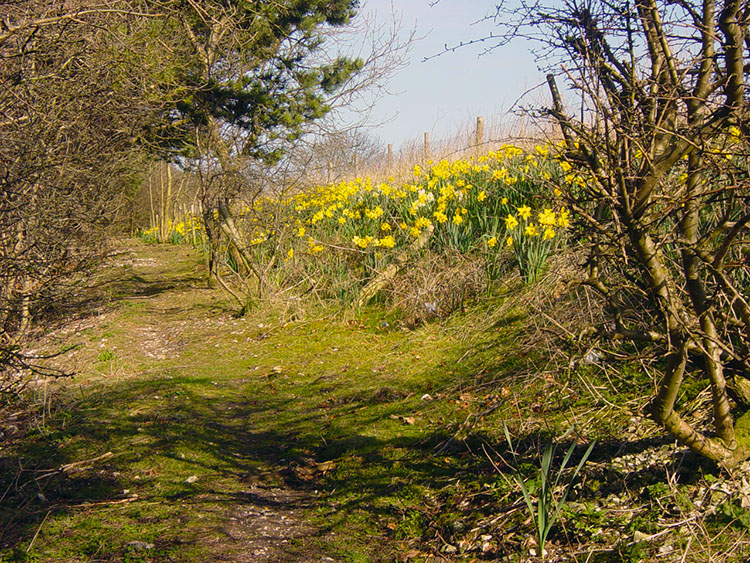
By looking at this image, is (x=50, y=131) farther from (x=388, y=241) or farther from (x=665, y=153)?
(x=665, y=153)

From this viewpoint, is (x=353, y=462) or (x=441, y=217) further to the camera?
(x=441, y=217)

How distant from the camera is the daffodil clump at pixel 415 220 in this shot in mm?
6648

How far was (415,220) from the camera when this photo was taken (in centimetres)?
805

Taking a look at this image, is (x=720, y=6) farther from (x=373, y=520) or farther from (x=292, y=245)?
(x=292, y=245)

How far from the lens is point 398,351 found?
248 inches

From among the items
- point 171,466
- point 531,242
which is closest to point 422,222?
point 531,242

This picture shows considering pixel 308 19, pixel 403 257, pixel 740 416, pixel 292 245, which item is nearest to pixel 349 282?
pixel 403 257

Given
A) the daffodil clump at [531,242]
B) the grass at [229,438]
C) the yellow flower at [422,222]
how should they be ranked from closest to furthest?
the grass at [229,438] → the daffodil clump at [531,242] → the yellow flower at [422,222]

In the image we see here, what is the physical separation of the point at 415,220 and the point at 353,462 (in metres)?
4.59

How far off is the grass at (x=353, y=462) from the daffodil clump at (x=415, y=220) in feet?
2.96

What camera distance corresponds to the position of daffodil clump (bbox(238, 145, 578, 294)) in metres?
6.65

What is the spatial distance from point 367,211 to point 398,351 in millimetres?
2799

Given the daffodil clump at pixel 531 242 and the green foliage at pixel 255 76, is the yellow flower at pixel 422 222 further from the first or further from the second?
the green foliage at pixel 255 76

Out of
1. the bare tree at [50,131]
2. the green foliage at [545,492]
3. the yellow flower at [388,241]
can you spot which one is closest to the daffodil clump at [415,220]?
the yellow flower at [388,241]
